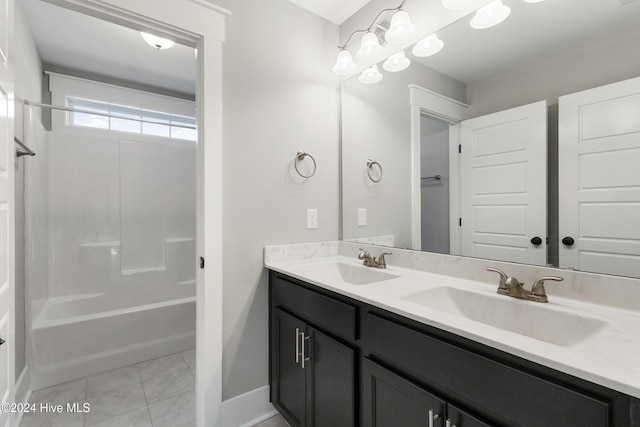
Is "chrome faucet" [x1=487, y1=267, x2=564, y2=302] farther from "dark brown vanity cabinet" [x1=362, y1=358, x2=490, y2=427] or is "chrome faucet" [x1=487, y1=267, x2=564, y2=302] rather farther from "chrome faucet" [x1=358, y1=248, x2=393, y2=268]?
"chrome faucet" [x1=358, y1=248, x2=393, y2=268]

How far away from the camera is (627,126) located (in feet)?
3.01

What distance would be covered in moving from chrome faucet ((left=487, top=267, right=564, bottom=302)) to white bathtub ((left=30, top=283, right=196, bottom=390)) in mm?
2433

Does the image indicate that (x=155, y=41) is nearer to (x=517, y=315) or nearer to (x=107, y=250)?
(x=107, y=250)

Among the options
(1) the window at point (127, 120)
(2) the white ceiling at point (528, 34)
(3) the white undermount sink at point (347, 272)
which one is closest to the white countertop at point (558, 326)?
(3) the white undermount sink at point (347, 272)

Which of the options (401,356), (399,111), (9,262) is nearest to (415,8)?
(399,111)

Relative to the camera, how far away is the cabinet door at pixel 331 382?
1.12 m

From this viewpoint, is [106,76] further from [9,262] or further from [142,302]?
[9,262]

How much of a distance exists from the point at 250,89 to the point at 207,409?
1.72m

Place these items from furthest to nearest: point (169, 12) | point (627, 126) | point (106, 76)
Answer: point (106, 76), point (169, 12), point (627, 126)

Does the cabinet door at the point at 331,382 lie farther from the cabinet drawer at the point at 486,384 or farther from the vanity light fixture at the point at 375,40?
the vanity light fixture at the point at 375,40

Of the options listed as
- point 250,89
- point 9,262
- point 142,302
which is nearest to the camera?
point 9,262

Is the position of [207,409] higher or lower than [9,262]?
lower

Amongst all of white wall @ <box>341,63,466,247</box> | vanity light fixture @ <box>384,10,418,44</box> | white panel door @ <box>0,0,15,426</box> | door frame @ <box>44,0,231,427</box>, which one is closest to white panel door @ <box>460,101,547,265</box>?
white wall @ <box>341,63,466,247</box>

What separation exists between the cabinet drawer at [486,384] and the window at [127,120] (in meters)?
2.65
